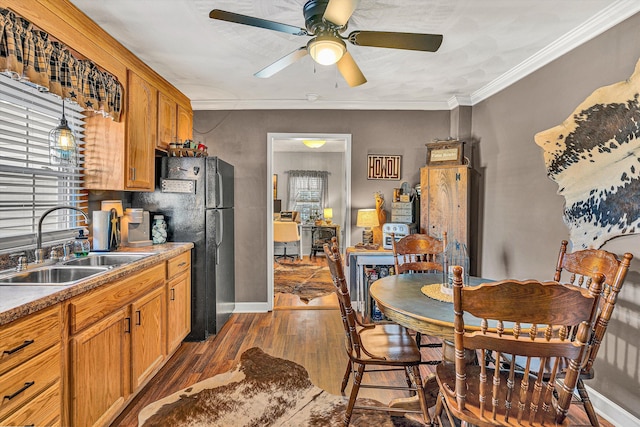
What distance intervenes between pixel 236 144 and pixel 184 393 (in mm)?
2626

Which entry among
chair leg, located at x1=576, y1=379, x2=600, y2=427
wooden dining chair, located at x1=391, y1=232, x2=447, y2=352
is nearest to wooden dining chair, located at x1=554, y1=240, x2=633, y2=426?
chair leg, located at x1=576, y1=379, x2=600, y2=427

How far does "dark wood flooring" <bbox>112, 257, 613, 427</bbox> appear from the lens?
2.37 metres

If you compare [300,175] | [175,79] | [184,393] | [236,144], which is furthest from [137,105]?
[300,175]

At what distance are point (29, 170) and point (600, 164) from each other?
3475 millimetres

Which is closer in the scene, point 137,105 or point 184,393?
point 184,393

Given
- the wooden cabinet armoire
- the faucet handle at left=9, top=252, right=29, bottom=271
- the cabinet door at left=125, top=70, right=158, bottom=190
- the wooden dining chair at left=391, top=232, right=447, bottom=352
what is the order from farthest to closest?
the wooden cabinet armoire
the wooden dining chair at left=391, top=232, right=447, bottom=352
the cabinet door at left=125, top=70, right=158, bottom=190
the faucet handle at left=9, top=252, right=29, bottom=271

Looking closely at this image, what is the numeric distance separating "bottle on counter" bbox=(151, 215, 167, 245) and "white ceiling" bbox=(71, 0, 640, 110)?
4.29 feet

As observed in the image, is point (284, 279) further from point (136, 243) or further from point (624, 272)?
point (624, 272)

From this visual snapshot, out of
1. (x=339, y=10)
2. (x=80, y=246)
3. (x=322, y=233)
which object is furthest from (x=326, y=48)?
(x=322, y=233)

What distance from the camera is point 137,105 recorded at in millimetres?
2770

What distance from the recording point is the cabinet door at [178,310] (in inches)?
107

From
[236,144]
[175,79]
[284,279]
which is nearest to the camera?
[175,79]

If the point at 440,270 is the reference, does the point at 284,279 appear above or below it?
below

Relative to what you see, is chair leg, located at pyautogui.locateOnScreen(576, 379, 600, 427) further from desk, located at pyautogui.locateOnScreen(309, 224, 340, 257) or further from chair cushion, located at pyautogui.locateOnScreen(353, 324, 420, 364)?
desk, located at pyautogui.locateOnScreen(309, 224, 340, 257)
